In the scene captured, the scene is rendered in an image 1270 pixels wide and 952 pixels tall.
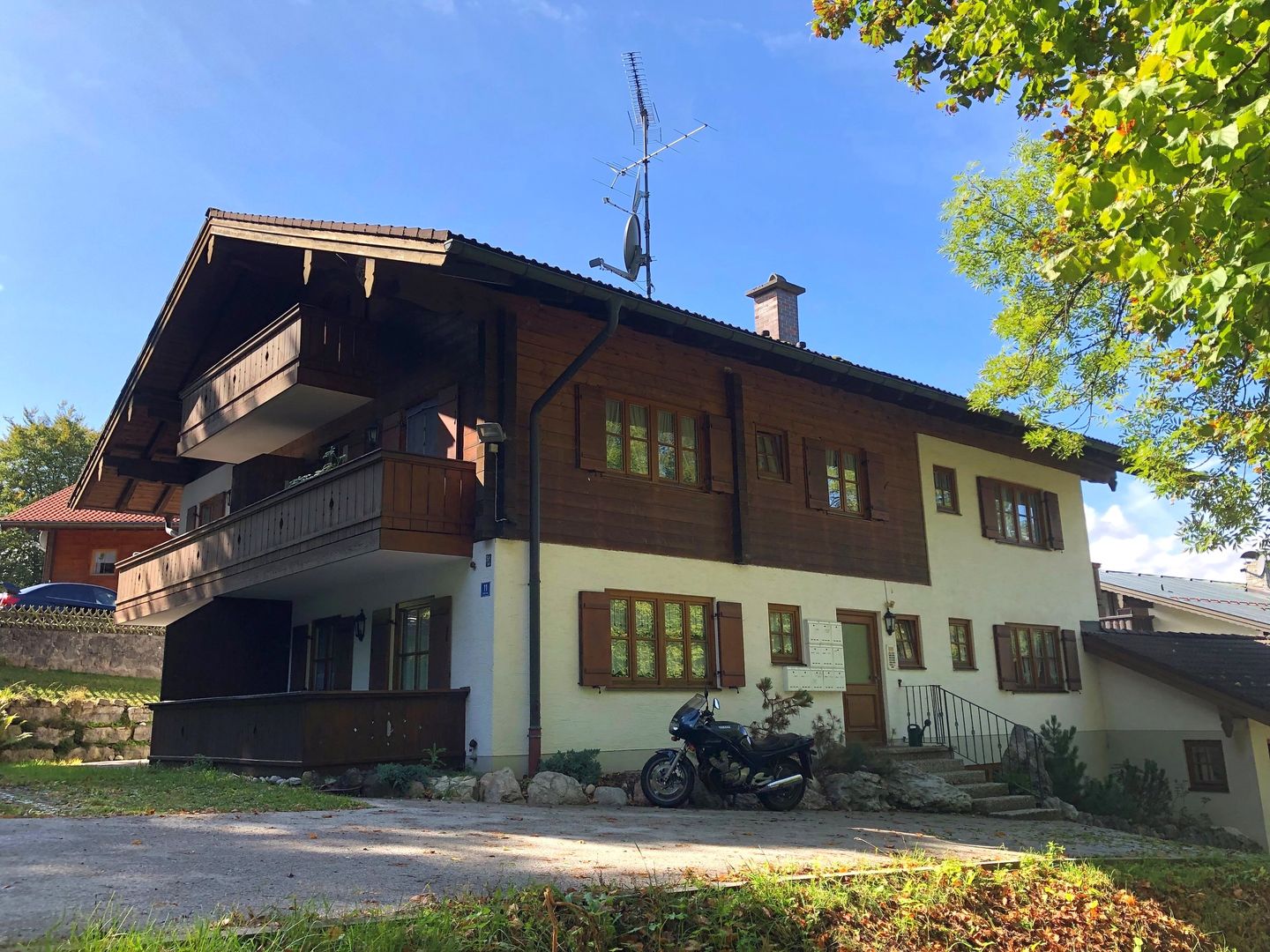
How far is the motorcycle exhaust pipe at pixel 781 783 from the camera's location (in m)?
11.6

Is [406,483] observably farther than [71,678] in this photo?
No

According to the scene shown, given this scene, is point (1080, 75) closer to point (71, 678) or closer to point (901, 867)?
point (901, 867)

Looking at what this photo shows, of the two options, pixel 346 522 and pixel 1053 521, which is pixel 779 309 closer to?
pixel 1053 521

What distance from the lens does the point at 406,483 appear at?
40.2 feet

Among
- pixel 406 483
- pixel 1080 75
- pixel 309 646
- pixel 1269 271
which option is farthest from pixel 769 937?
pixel 309 646

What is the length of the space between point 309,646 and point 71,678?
27.5ft

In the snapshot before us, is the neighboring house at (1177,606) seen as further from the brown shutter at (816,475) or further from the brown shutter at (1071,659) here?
the brown shutter at (816,475)

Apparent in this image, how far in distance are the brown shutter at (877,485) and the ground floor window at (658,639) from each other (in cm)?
412

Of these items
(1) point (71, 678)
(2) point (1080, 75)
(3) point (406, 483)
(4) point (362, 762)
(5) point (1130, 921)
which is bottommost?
(5) point (1130, 921)

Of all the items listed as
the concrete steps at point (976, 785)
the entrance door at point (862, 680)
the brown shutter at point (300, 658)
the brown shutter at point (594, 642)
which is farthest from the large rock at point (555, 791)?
the brown shutter at point (300, 658)

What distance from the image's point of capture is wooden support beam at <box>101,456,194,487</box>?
20.3 metres

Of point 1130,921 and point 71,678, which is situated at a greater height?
point 71,678

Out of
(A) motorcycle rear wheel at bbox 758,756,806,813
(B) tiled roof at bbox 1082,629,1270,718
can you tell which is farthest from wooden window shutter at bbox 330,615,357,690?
(B) tiled roof at bbox 1082,629,1270,718

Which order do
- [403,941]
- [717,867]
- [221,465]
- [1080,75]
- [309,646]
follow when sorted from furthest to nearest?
1. [221,465]
2. [309,646]
3. [1080,75]
4. [717,867]
5. [403,941]
